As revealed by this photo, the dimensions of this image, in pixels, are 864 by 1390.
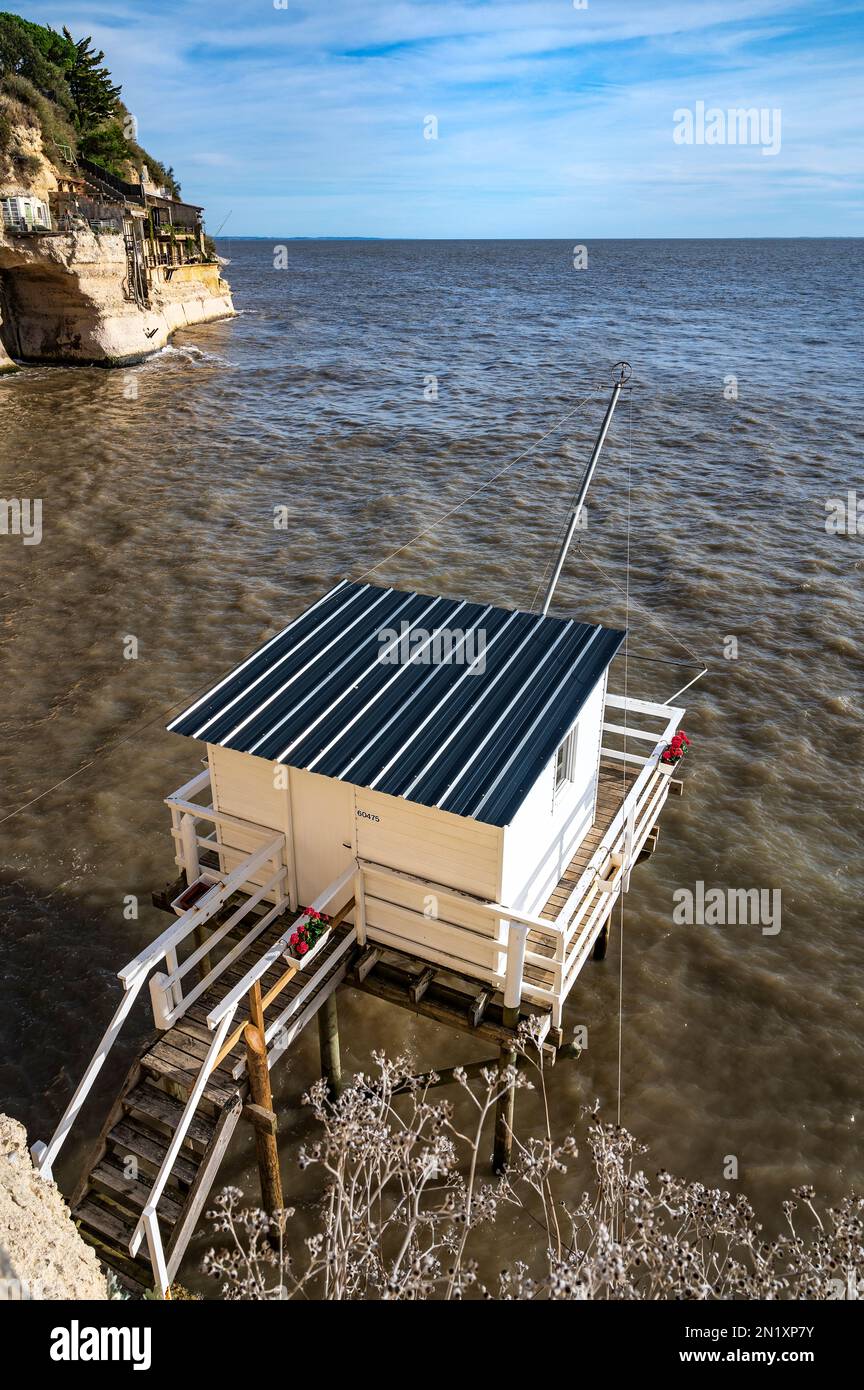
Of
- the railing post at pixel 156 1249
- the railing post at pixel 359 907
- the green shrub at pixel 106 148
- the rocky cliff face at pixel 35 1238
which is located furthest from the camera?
the green shrub at pixel 106 148

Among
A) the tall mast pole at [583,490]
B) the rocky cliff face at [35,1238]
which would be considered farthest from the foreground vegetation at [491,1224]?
the tall mast pole at [583,490]

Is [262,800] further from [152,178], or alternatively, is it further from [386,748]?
[152,178]

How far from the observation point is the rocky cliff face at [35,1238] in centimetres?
652

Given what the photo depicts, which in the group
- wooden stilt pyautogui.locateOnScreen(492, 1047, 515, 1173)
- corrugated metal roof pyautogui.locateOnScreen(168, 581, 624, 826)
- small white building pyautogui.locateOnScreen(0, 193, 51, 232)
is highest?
small white building pyautogui.locateOnScreen(0, 193, 51, 232)

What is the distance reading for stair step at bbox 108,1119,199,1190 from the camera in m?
11.0

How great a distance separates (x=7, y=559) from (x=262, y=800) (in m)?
24.4

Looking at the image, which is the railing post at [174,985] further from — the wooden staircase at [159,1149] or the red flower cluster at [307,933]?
the red flower cluster at [307,933]

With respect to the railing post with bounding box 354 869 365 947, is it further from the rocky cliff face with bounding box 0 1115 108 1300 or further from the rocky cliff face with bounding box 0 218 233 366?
the rocky cliff face with bounding box 0 218 233 366

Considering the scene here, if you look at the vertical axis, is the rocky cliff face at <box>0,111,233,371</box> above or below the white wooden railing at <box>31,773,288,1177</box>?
above

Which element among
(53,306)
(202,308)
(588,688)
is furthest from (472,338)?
(588,688)

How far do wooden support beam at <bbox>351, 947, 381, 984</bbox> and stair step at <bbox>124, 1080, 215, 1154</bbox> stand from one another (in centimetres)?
276

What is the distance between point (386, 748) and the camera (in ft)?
40.5

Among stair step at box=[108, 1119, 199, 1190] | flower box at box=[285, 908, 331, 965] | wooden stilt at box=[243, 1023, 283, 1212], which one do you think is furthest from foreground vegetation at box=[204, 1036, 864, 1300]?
flower box at box=[285, 908, 331, 965]

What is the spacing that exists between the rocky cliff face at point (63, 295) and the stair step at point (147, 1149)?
54449 mm
